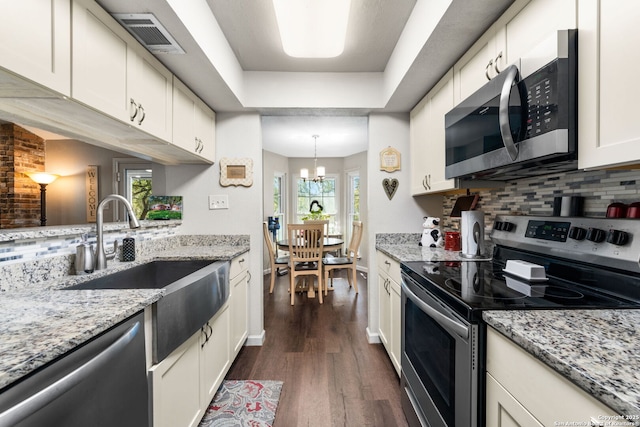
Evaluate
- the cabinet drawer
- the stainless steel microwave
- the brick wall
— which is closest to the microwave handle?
the stainless steel microwave

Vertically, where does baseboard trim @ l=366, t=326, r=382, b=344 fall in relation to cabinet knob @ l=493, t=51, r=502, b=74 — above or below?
below

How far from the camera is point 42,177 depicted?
4.82 feet

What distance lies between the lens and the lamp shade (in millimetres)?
1428

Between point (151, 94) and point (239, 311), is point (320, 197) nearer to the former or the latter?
point (239, 311)

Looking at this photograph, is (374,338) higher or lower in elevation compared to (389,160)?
lower

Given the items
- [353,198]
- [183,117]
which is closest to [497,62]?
[183,117]

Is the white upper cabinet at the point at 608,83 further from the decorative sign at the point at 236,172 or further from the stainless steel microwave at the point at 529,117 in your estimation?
the decorative sign at the point at 236,172

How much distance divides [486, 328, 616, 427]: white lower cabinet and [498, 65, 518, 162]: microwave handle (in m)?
0.67

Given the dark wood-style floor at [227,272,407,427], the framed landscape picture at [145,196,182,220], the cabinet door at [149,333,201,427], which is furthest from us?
the framed landscape picture at [145,196,182,220]

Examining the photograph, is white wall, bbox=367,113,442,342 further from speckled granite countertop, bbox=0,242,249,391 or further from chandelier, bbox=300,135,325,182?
chandelier, bbox=300,135,325,182

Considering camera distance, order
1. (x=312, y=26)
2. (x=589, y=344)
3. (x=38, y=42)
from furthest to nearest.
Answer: (x=312, y=26) < (x=38, y=42) < (x=589, y=344)

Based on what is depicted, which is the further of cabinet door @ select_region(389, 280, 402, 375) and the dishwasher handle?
cabinet door @ select_region(389, 280, 402, 375)

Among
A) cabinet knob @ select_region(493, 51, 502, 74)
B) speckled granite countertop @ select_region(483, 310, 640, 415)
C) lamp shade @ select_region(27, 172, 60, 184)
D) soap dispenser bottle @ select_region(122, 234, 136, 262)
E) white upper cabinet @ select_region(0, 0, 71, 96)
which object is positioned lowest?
speckled granite countertop @ select_region(483, 310, 640, 415)

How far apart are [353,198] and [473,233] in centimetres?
426
